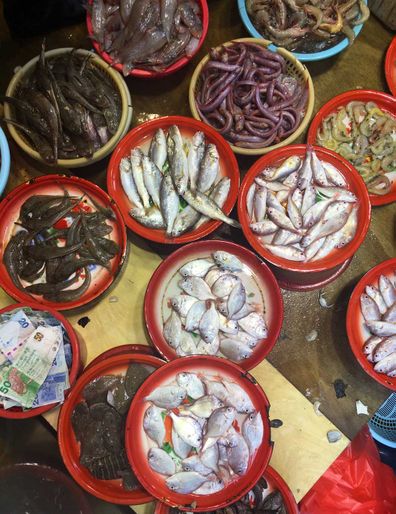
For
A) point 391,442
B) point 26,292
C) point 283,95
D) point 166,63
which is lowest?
point 391,442

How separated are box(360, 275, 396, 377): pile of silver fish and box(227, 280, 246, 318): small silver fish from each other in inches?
27.7

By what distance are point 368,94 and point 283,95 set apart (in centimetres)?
62

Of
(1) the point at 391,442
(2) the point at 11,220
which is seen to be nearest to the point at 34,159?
(2) the point at 11,220

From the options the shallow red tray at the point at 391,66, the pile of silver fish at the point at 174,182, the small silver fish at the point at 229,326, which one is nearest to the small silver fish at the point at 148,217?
the pile of silver fish at the point at 174,182

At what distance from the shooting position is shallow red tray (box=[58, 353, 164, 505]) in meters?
2.41

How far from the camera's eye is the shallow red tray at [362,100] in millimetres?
3109

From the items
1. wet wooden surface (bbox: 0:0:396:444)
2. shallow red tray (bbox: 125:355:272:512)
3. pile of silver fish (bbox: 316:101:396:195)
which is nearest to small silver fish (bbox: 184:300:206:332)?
shallow red tray (bbox: 125:355:272:512)

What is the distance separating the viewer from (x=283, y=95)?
3121 millimetres

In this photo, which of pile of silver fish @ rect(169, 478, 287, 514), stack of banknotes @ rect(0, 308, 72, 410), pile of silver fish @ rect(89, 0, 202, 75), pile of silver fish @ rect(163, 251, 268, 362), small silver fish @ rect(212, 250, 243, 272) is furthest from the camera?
pile of silver fish @ rect(89, 0, 202, 75)

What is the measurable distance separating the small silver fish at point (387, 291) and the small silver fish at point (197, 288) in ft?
3.19

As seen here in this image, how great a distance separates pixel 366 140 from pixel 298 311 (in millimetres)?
1189

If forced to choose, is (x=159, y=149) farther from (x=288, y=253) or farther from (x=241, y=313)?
(x=241, y=313)

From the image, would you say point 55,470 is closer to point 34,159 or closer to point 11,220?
point 11,220

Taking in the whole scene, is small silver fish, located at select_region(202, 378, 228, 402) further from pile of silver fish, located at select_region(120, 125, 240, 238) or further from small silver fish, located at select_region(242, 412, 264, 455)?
pile of silver fish, located at select_region(120, 125, 240, 238)
